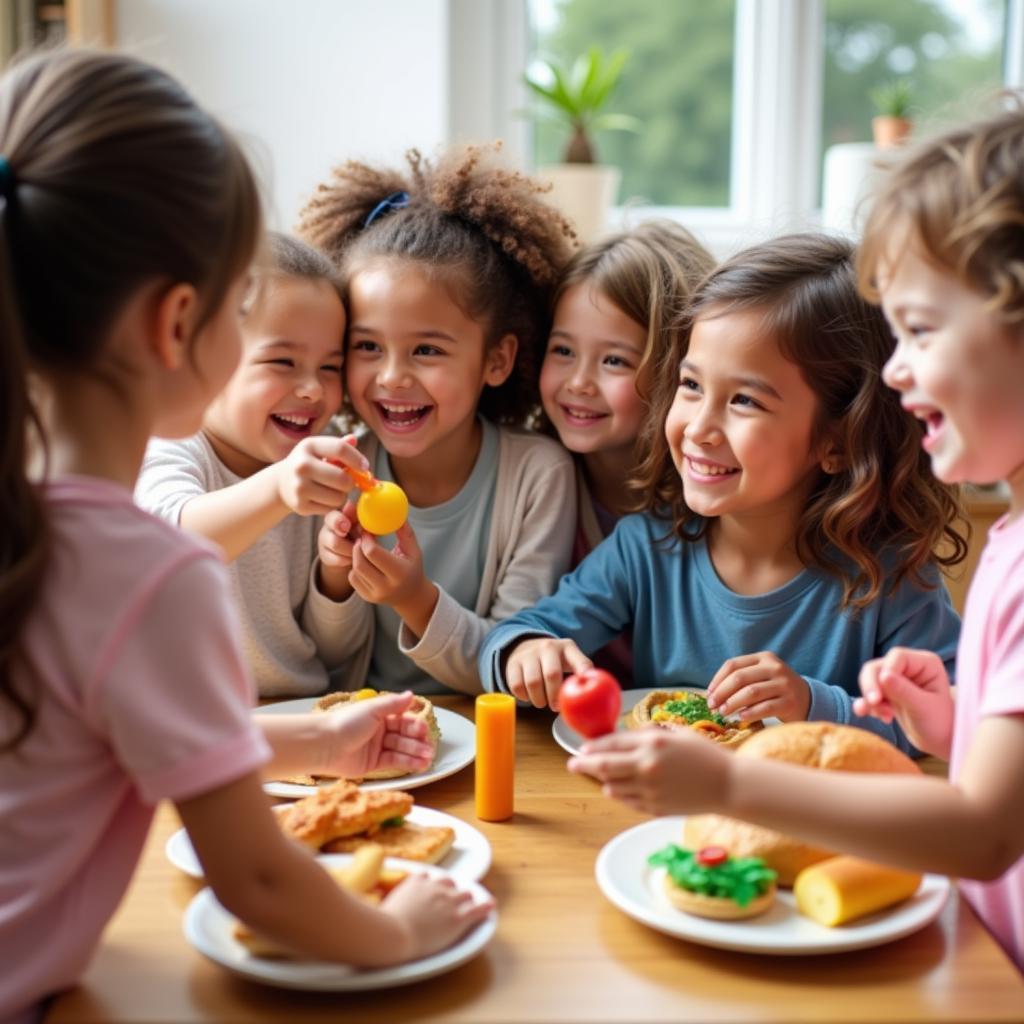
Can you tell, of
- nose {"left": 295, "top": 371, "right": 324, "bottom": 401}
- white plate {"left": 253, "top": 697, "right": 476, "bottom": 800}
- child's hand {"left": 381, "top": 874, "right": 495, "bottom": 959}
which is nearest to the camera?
child's hand {"left": 381, "top": 874, "right": 495, "bottom": 959}

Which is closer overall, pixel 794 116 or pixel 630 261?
pixel 630 261

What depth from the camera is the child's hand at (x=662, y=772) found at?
967 mm

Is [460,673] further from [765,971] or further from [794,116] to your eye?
[794,116]

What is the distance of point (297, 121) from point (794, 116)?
136 centimetres

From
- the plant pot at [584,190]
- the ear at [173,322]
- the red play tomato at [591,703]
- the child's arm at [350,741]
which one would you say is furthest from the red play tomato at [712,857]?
the plant pot at [584,190]

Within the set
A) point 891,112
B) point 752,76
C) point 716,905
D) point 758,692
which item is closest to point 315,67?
point 752,76

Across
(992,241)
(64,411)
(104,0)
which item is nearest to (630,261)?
(992,241)

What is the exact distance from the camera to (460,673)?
1.67 m

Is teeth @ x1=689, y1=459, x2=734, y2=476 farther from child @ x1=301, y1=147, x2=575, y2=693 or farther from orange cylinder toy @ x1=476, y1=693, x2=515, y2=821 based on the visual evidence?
orange cylinder toy @ x1=476, y1=693, x2=515, y2=821

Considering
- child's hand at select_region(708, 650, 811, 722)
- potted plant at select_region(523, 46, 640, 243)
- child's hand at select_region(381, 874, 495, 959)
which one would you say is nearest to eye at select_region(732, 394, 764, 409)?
child's hand at select_region(708, 650, 811, 722)

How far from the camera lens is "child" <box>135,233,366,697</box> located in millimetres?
1690

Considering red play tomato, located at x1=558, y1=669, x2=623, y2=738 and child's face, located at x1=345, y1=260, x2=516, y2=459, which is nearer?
red play tomato, located at x1=558, y1=669, x2=623, y2=738

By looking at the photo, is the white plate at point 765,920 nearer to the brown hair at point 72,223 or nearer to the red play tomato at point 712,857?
the red play tomato at point 712,857

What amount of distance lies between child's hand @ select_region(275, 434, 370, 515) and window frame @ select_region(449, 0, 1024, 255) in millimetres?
1942
